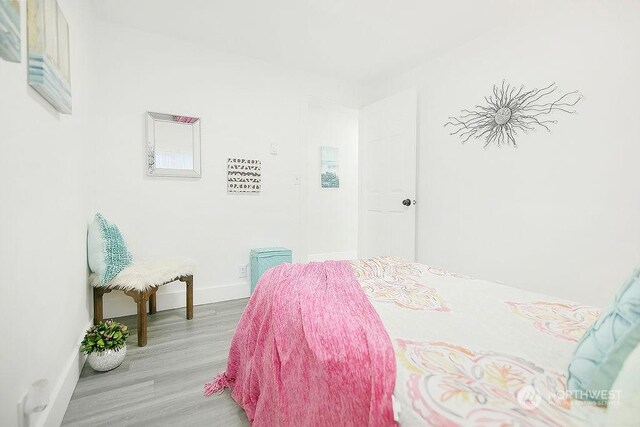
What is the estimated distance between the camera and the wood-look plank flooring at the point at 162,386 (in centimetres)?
130

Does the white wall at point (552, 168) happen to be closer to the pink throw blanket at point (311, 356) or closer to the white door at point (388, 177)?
the white door at point (388, 177)

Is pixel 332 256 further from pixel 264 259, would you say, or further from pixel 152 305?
pixel 152 305

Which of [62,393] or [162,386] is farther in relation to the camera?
[162,386]

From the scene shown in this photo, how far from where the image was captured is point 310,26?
2404 mm

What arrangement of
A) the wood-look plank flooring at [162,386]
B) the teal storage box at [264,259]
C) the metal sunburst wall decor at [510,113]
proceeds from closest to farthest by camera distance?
1. the wood-look plank flooring at [162,386]
2. the metal sunburst wall decor at [510,113]
3. the teal storage box at [264,259]

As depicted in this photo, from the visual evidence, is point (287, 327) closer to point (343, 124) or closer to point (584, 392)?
point (584, 392)

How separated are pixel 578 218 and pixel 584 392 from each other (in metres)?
1.88

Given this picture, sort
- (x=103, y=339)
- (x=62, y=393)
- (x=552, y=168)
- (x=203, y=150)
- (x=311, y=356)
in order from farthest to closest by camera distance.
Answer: (x=203, y=150) → (x=552, y=168) → (x=103, y=339) → (x=62, y=393) → (x=311, y=356)

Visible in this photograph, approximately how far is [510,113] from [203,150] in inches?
104

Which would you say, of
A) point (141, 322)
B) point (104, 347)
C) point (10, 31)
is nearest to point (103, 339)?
point (104, 347)

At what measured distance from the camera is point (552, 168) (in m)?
2.11

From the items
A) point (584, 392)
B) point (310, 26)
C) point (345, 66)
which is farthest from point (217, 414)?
point (345, 66)

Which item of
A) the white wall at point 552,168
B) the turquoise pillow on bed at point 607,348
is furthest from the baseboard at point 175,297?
the turquoise pillow on bed at point 607,348

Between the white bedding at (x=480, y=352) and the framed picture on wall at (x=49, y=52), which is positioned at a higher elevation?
the framed picture on wall at (x=49, y=52)
